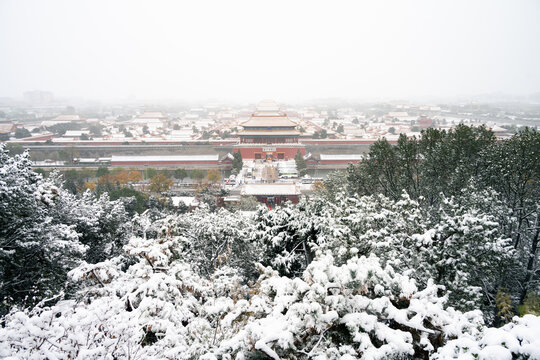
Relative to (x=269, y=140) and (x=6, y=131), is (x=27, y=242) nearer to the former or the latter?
(x=269, y=140)

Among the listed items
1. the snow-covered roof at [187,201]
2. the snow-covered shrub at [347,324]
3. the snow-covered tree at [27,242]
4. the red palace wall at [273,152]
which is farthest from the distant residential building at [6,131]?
the snow-covered shrub at [347,324]

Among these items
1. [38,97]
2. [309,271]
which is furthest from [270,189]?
[38,97]

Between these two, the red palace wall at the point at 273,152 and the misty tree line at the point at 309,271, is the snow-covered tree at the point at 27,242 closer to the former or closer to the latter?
the misty tree line at the point at 309,271

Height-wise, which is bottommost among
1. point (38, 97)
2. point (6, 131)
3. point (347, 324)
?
point (347, 324)

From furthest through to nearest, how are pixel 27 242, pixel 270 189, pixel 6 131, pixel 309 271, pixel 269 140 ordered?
pixel 6 131, pixel 269 140, pixel 270 189, pixel 27 242, pixel 309 271

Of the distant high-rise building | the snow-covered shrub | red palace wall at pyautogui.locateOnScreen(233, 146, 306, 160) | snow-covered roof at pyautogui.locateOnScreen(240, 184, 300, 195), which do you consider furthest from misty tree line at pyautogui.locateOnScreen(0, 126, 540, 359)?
the distant high-rise building

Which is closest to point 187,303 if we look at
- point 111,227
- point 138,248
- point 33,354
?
point 138,248
